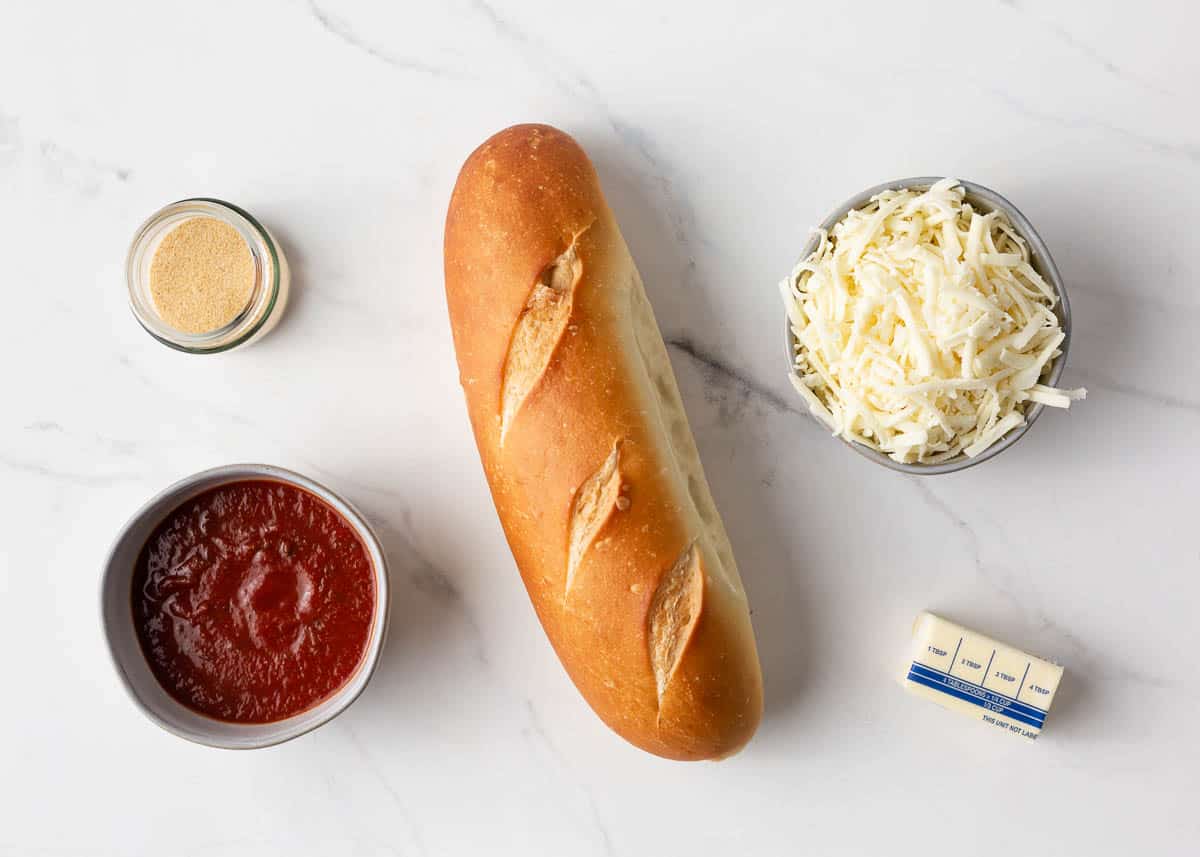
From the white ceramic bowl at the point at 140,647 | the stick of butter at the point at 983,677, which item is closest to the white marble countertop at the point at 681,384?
the stick of butter at the point at 983,677

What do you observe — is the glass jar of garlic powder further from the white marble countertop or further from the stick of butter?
the stick of butter

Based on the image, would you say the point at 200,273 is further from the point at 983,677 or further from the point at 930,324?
the point at 983,677

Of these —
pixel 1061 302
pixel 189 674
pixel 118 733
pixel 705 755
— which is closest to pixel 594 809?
pixel 705 755

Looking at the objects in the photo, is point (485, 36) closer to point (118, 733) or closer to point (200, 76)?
point (200, 76)

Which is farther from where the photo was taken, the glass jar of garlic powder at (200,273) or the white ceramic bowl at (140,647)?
the glass jar of garlic powder at (200,273)

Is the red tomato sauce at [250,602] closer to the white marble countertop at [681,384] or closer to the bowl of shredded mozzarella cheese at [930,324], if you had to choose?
the white marble countertop at [681,384]
